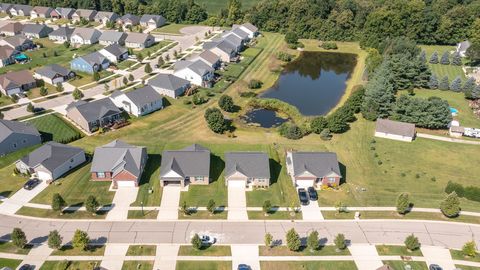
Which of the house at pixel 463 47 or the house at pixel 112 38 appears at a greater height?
the house at pixel 463 47

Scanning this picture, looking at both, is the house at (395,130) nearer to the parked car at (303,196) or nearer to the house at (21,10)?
the parked car at (303,196)

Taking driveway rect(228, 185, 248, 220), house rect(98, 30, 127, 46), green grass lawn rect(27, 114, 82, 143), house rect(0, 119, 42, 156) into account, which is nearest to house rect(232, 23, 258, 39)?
house rect(98, 30, 127, 46)

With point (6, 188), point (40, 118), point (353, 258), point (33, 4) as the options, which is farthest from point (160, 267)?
point (33, 4)

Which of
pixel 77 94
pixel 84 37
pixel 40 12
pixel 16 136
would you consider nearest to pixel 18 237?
pixel 16 136

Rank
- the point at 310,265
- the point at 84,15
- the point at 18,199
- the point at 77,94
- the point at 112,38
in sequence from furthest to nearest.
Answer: the point at 84,15 < the point at 112,38 < the point at 77,94 < the point at 18,199 < the point at 310,265

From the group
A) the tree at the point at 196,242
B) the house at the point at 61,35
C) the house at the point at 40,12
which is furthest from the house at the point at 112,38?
the tree at the point at 196,242

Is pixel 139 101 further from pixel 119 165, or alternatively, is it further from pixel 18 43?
pixel 18 43

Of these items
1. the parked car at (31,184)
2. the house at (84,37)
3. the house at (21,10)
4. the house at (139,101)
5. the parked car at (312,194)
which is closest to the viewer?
the parked car at (312,194)
